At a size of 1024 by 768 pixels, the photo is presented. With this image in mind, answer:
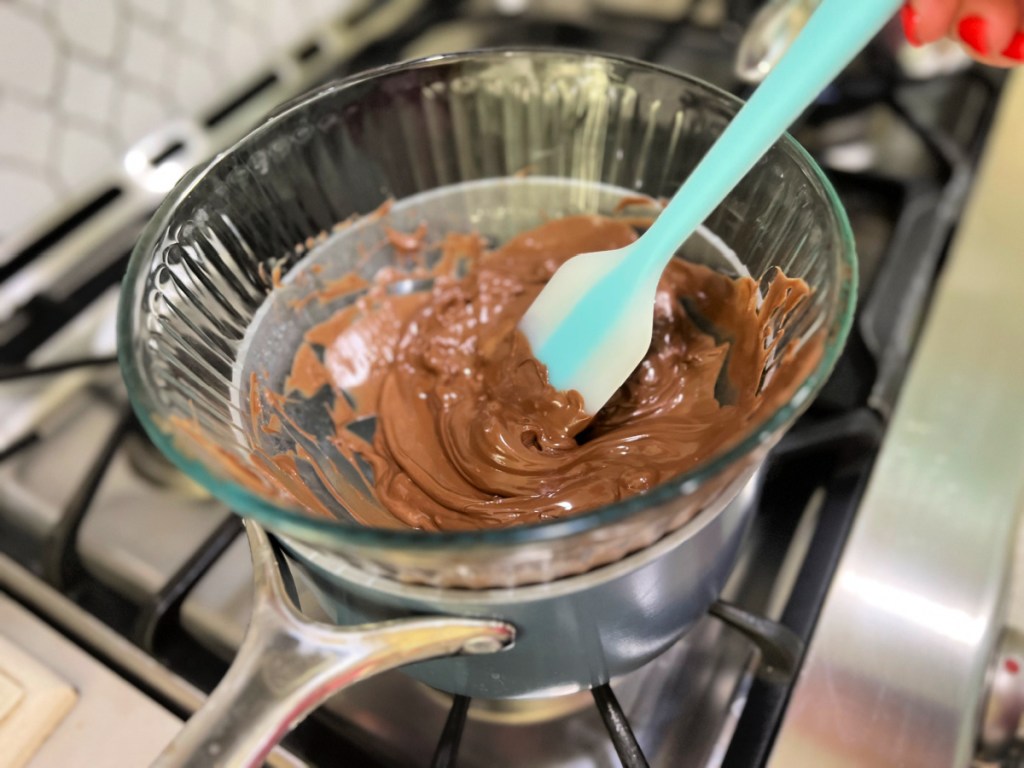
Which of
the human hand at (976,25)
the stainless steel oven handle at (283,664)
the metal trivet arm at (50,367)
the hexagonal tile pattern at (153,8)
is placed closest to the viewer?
the stainless steel oven handle at (283,664)

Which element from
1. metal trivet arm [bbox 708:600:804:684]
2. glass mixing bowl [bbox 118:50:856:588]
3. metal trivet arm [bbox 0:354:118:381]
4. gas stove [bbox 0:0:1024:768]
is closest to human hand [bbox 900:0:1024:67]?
glass mixing bowl [bbox 118:50:856:588]

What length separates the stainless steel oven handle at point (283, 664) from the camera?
30 centimetres

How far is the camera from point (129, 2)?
73 centimetres

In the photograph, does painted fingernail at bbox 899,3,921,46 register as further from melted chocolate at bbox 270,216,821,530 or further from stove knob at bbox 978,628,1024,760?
stove knob at bbox 978,628,1024,760

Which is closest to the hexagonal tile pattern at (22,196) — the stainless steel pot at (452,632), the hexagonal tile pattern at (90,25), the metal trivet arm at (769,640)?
the hexagonal tile pattern at (90,25)

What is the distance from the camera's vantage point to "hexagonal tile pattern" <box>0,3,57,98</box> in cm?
66

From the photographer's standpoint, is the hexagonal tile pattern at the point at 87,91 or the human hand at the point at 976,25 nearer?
the human hand at the point at 976,25

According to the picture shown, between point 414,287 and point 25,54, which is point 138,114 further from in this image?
point 414,287

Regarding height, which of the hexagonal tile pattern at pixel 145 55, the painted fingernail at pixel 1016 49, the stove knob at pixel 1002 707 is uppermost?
the painted fingernail at pixel 1016 49

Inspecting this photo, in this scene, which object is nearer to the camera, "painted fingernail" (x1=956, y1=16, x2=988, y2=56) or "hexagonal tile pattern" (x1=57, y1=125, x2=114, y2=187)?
"painted fingernail" (x1=956, y1=16, x2=988, y2=56)

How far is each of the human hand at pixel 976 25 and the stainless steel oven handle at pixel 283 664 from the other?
0.41 m

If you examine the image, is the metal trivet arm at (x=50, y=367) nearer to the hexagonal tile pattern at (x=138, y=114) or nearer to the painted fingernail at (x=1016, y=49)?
the hexagonal tile pattern at (x=138, y=114)

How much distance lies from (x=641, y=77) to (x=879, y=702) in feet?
1.35

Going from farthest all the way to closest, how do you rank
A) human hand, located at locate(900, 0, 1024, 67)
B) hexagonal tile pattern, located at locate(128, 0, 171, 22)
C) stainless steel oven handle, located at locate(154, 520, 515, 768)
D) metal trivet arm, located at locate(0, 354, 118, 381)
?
hexagonal tile pattern, located at locate(128, 0, 171, 22) → metal trivet arm, located at locate(0, 354, 118, 381) → human hand, located at locate(900, 0, 1024, 67) → stainless steel oven handle, located at locate(154, 520, 515, 768)
